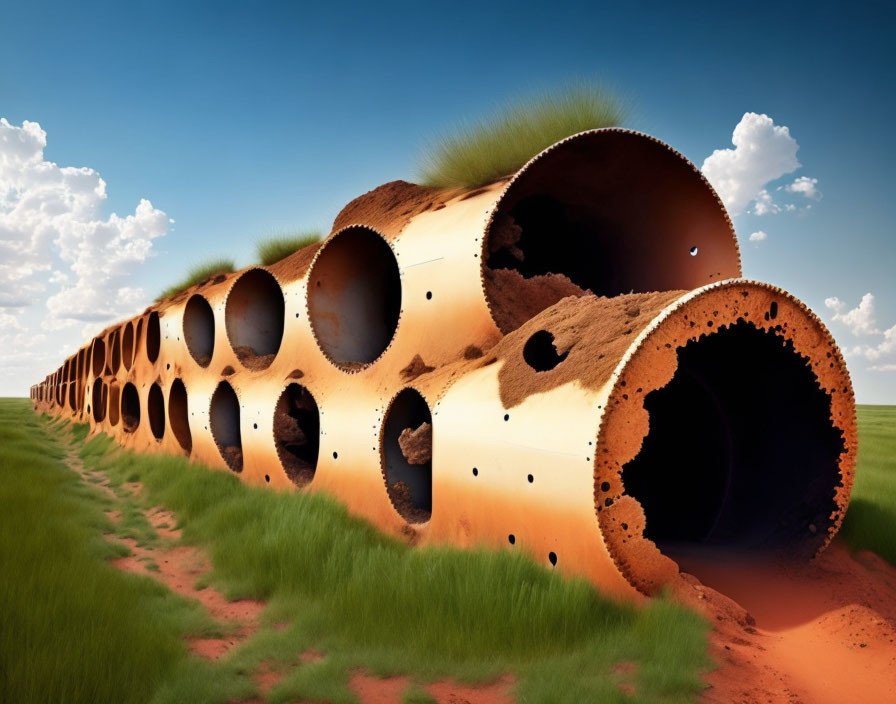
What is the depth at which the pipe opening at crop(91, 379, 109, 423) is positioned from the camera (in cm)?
1770

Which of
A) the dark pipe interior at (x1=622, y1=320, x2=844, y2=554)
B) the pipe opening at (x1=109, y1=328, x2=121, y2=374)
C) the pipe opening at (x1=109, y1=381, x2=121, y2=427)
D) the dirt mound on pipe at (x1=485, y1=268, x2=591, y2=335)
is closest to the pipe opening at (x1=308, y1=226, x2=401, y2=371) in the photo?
the dirt mound on pipe at (x1=485, y1=268, x2=591, y2=335)

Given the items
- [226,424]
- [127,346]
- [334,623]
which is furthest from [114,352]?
[334,623]

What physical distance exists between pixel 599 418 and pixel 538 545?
3.04 ft

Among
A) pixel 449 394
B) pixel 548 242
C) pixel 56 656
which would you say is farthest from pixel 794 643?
pixel 548 242

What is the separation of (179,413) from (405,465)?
6.98 metres

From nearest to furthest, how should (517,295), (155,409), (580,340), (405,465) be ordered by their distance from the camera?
(580,340), (517,295), (405,465), (155,409)

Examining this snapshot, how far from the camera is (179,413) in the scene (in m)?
11.5

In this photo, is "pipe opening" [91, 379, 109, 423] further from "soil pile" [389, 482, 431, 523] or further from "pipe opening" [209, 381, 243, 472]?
"soil pile" [389, 482, 431, 523]

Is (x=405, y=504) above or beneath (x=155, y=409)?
beneath

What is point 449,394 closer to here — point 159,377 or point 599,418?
point 599,418

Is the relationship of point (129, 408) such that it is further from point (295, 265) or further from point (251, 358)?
point (295, 265)

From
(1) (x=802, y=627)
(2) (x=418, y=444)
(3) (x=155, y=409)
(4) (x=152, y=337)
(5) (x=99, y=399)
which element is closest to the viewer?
(1) (x=802, y=627)

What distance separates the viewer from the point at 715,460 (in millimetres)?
5578

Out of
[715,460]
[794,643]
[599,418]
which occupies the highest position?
[599,418]
